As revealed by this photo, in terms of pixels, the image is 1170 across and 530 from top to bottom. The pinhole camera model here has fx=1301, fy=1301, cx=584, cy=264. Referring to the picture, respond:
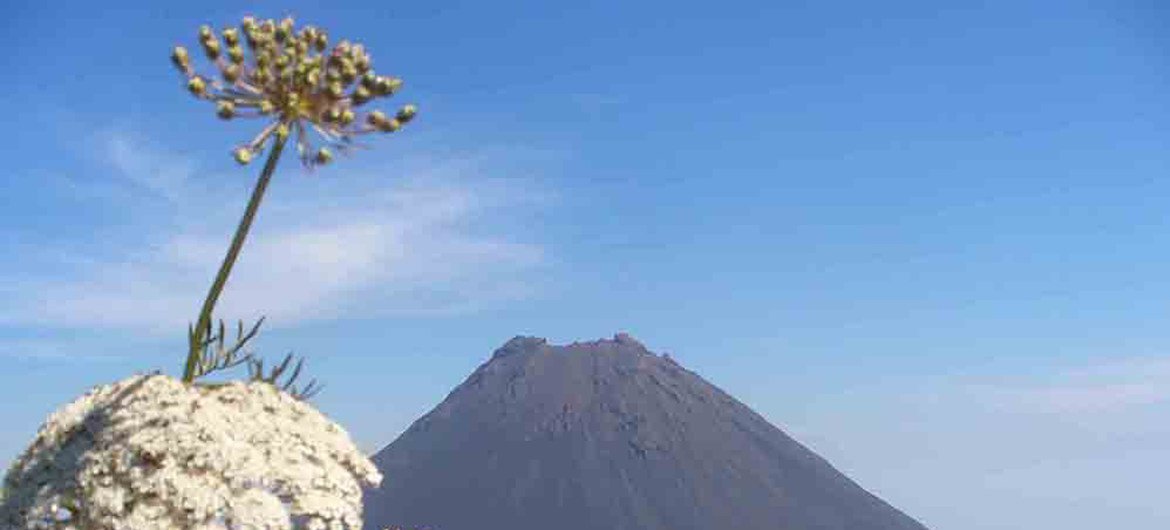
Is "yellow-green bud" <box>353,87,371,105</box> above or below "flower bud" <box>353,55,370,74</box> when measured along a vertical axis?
below

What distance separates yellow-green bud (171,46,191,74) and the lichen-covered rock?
3.25 meters

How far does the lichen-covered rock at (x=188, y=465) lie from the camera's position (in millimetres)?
12508

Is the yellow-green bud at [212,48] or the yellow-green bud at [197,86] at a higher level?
the yellow-green bud at [212,48]

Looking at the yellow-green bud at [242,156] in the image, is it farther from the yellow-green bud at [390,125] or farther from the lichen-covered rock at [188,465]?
the lichen-covered rock at [188,465]

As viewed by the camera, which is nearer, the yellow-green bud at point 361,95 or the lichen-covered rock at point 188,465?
the lichen-covered rock at point 188,465

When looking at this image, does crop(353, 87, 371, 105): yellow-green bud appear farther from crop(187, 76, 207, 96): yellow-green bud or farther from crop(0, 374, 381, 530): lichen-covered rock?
crop(0, 374, 381, 530): lichen-covered rock

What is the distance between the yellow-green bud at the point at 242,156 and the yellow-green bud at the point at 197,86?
2.16 feet

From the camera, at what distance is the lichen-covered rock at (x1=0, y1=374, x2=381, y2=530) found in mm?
12508

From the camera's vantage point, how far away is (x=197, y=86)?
12820 mm

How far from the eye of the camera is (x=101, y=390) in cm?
1413

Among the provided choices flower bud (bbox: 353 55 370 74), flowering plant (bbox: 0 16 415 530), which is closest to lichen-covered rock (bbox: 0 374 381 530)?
flowering plant (bbox: 0 16 415 530)

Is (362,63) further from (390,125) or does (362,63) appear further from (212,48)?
(212,48)

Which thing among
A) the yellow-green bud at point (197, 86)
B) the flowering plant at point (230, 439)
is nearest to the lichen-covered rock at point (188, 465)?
the flowering plant at point (230, 439)

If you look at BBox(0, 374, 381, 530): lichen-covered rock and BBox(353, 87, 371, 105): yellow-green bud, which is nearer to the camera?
BBox(0, 374, 381, 530): lichen-covered rock
